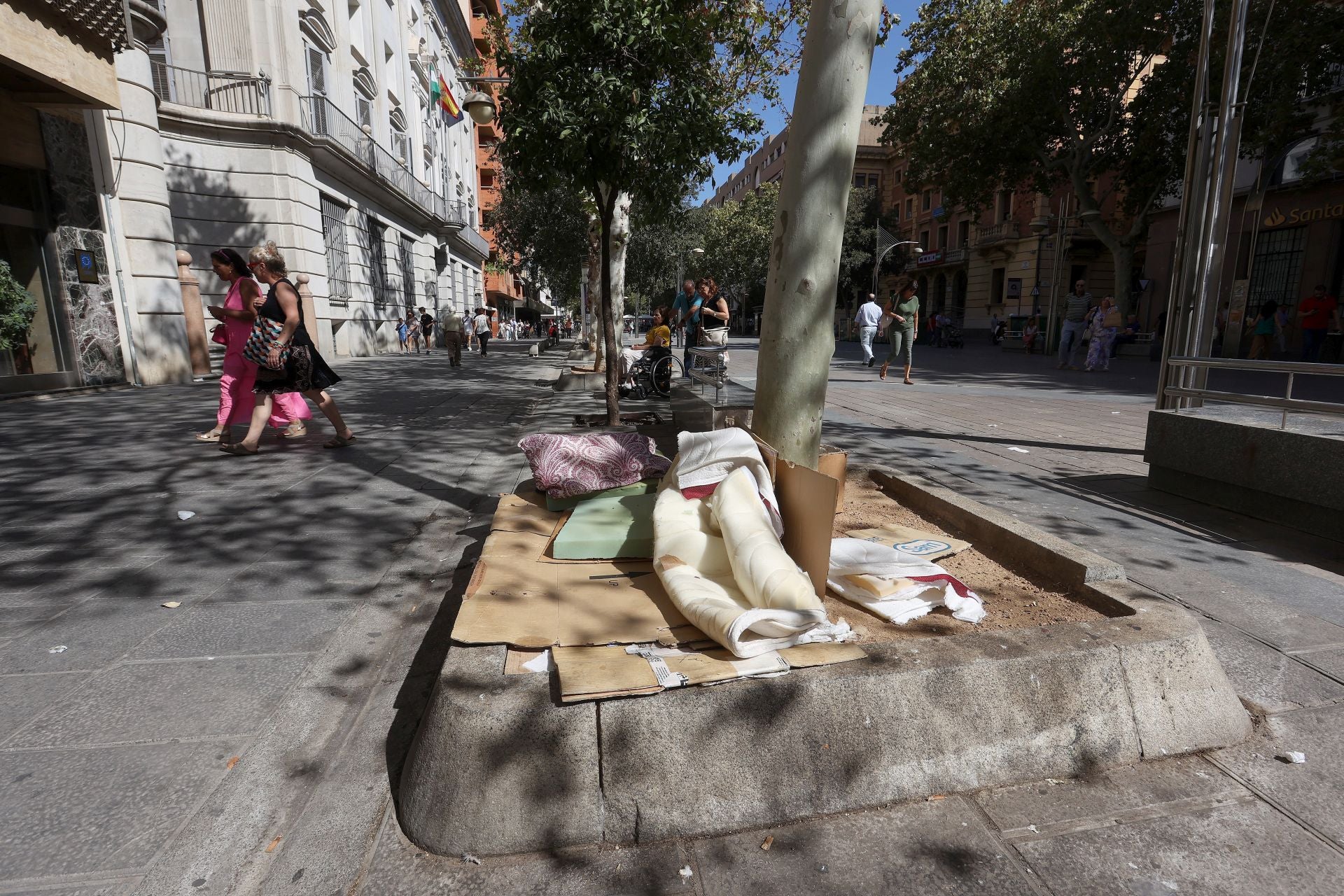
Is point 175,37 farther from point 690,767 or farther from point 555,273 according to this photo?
point 690,767

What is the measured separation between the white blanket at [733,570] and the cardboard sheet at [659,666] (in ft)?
0.16

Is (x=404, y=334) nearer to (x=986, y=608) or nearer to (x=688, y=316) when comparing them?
(x=688, y=316)

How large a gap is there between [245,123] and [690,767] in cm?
1790

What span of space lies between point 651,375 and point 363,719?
8.28 meters

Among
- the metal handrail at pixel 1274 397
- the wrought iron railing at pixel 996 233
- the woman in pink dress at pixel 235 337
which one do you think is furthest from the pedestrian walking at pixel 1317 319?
the woman in pink dress at pixel 235 337

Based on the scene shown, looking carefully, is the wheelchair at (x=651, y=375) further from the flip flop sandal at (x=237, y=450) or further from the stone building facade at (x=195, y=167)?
the flip flop sandal at (x=237, y=450)

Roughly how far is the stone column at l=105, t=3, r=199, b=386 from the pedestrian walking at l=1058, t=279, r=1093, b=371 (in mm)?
16790

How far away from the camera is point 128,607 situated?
2.97 meters

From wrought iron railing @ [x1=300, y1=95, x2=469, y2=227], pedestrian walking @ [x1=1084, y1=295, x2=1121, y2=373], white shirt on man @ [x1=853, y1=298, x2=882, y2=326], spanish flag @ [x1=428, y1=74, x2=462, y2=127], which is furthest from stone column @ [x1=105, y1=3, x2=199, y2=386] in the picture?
pedestrian walking @ [x1=1084, y1=295, x2=1121, y2=373]

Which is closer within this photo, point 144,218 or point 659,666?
point 659,666

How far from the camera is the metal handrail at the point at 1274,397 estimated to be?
369 cm

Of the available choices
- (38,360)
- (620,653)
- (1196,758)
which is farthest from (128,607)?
(38,360)

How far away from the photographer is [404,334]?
23453mm

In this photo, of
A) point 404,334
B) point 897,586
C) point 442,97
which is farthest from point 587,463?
point 442,97
